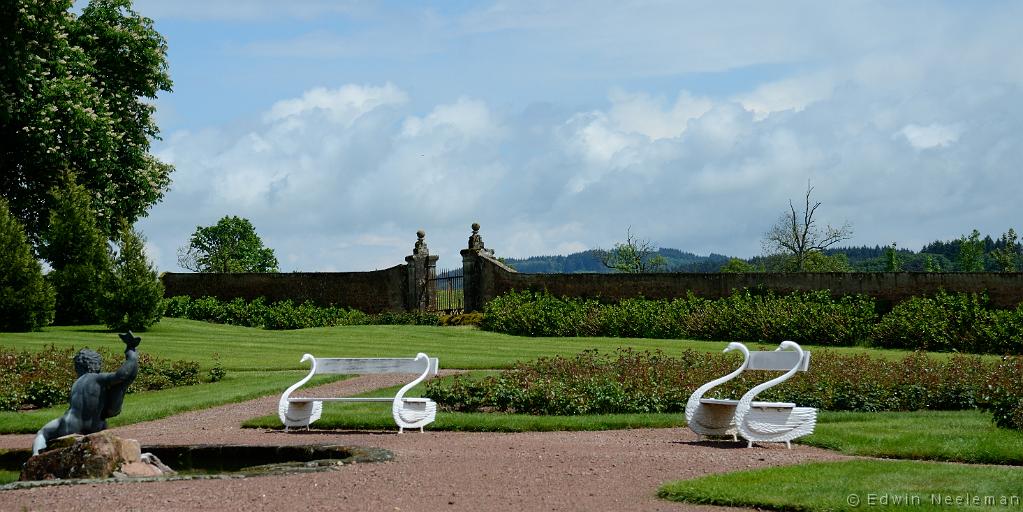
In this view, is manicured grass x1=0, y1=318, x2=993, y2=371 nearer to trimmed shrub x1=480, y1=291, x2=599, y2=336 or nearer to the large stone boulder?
trimmed shrub x1=480, y1=291, x2=599, y2=336

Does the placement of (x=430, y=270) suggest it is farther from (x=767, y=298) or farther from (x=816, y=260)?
(x=816, y=260)

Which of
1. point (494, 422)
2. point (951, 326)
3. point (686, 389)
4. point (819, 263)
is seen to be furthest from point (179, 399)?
point (819, 263)

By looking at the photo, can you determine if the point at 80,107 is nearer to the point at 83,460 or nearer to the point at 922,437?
the point at 83,460

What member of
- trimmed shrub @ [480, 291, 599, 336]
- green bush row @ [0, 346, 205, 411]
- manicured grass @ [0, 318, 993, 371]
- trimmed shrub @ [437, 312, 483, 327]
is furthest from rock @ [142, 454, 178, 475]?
trimmed shrub @ [437, 312, 483, 327]

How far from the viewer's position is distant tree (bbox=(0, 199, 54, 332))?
84.4 feet

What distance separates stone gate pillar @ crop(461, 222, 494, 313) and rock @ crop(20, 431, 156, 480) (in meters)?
25.0

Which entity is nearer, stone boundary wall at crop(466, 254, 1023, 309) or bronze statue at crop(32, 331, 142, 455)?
bronze statue at crop(32, 331, 142, 455)

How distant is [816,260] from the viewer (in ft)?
182

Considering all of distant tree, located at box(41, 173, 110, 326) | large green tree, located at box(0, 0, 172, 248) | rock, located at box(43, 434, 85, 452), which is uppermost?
large green tree, located at box(0, 0, 172, 248)

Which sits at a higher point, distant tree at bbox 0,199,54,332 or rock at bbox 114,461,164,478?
distant tree at bbox 0,199,54,332

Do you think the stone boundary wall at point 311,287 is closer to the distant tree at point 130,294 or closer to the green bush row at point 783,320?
the green bush row at point 783,320

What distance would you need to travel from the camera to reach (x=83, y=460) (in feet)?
28.2

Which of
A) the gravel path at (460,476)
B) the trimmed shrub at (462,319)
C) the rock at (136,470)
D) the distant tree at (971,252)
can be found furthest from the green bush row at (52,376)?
the distant tree at (971,252)

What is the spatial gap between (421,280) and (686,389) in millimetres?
20912
